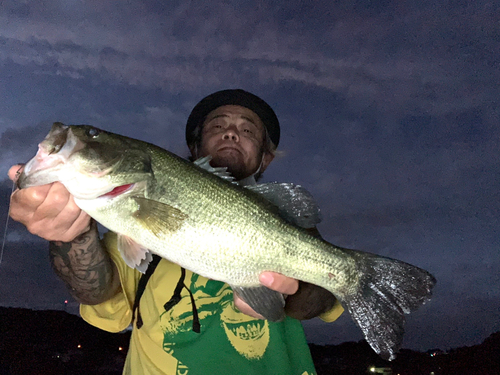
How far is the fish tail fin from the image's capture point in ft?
7.93

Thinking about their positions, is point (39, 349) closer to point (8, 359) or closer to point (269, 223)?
point (8, 359)

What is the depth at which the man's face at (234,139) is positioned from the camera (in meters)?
4.10

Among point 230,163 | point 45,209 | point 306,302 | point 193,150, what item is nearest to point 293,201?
point 306,302

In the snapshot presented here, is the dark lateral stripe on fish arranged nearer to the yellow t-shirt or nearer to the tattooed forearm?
the tattooed forearm

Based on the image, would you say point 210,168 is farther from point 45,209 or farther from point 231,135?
point 231,135

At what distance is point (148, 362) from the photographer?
2.85m

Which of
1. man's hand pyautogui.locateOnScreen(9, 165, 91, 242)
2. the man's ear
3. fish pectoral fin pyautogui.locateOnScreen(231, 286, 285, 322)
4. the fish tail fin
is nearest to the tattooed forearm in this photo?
man's hand pyautogui.locateOnScreen(9, 165, 91, 242)

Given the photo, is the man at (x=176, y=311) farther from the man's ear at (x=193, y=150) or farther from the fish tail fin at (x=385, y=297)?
the man's ear at (x=193, y=150)

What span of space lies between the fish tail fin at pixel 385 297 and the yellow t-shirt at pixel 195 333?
89 cm

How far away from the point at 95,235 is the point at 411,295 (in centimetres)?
248

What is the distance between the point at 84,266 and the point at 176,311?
92 cm

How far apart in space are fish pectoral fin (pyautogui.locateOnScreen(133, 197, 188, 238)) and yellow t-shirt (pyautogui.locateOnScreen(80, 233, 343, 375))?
3.96ft

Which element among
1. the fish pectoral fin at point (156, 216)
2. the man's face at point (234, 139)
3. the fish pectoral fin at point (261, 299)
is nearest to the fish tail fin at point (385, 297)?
the fish pectoral fin at point (261, 299)

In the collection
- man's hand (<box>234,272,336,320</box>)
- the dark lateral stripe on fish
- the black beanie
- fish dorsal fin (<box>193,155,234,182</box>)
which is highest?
the black beanie
